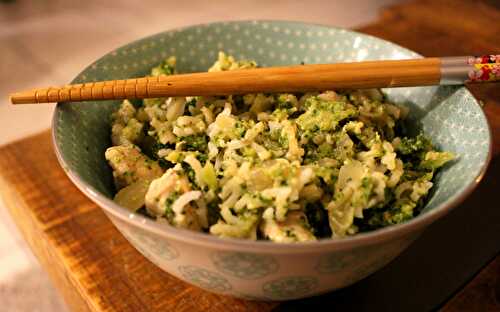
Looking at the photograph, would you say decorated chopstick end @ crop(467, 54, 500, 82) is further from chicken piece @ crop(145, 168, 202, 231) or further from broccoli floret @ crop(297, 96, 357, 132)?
chicken piece @ crop(145, 168, 202, 231)

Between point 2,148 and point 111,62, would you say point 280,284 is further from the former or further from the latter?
point 2,148

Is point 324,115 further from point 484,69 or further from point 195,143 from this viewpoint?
point 484,69

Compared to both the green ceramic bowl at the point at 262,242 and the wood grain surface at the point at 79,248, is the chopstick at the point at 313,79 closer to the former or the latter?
the green ceramic bowl at the point at 262,242

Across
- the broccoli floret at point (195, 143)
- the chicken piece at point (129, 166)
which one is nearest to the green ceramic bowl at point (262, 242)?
the chicken piece at point (129, 166)

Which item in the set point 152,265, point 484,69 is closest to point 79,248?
point 152,265

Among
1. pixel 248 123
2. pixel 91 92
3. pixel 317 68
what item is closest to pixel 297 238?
pixel 248 123

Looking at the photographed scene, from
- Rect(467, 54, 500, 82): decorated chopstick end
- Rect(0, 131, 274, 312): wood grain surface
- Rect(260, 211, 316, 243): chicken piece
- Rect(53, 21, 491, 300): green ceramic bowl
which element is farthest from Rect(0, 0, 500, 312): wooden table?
Rect(467, 54, 500, 82): decorated chopstick end

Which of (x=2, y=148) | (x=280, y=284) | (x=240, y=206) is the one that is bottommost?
(x=2, y=148)
